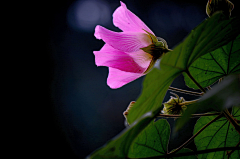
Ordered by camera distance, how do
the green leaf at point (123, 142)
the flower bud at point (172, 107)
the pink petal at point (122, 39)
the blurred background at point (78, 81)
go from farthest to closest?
1. the blurred background at point (78, 81)
2. the flower bud at point (172, 107)
3. the pink petal at point (122, 39)
4. the green leaf at point (123, 142)

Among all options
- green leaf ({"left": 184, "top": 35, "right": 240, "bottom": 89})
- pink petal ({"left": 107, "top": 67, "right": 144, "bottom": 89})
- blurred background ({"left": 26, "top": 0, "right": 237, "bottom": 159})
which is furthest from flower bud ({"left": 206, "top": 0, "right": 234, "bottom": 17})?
blurred background ({"left": 26, "top": 0, "right": 237, "bottom": 159})

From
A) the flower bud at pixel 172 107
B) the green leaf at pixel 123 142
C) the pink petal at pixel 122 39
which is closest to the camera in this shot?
the green leaf at pixel 123 142

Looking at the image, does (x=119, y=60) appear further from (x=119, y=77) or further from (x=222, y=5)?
(x=222, y=5)

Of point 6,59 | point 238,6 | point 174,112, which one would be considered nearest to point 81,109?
point 6,59

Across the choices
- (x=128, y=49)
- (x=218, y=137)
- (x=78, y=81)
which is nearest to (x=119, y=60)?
(x=128, y=49)

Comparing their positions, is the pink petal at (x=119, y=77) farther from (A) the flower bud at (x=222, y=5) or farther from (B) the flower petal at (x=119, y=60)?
(A) the flower bud at (x=222, y=5)

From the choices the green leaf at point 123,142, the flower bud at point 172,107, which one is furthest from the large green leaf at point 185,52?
the flower bud at point 172,107

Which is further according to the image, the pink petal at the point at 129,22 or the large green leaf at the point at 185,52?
the pink petal at the point at 129,22
